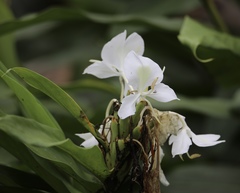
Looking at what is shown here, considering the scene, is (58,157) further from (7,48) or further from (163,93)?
(7,48)

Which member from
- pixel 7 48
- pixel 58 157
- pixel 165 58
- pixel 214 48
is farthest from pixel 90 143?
pixel 165 58

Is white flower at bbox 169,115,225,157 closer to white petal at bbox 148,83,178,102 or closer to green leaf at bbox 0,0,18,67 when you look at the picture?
white petal at bbox 148,83,178,102

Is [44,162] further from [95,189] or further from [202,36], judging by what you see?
[202,36]

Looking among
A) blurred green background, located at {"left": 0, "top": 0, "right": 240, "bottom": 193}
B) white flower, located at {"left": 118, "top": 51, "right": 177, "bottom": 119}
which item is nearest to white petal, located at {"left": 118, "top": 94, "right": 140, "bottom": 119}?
white flower, located at {"left": 118, "top": 51, "right": 177, "bottom": 119}

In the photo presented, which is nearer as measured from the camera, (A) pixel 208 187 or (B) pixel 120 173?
(B) pixel 120 173

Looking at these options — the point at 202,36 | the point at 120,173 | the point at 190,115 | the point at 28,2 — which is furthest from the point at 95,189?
the point at 28,2

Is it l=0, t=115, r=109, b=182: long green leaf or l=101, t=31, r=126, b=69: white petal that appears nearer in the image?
l=0, t=115, r=109, b=182: long green leaf
